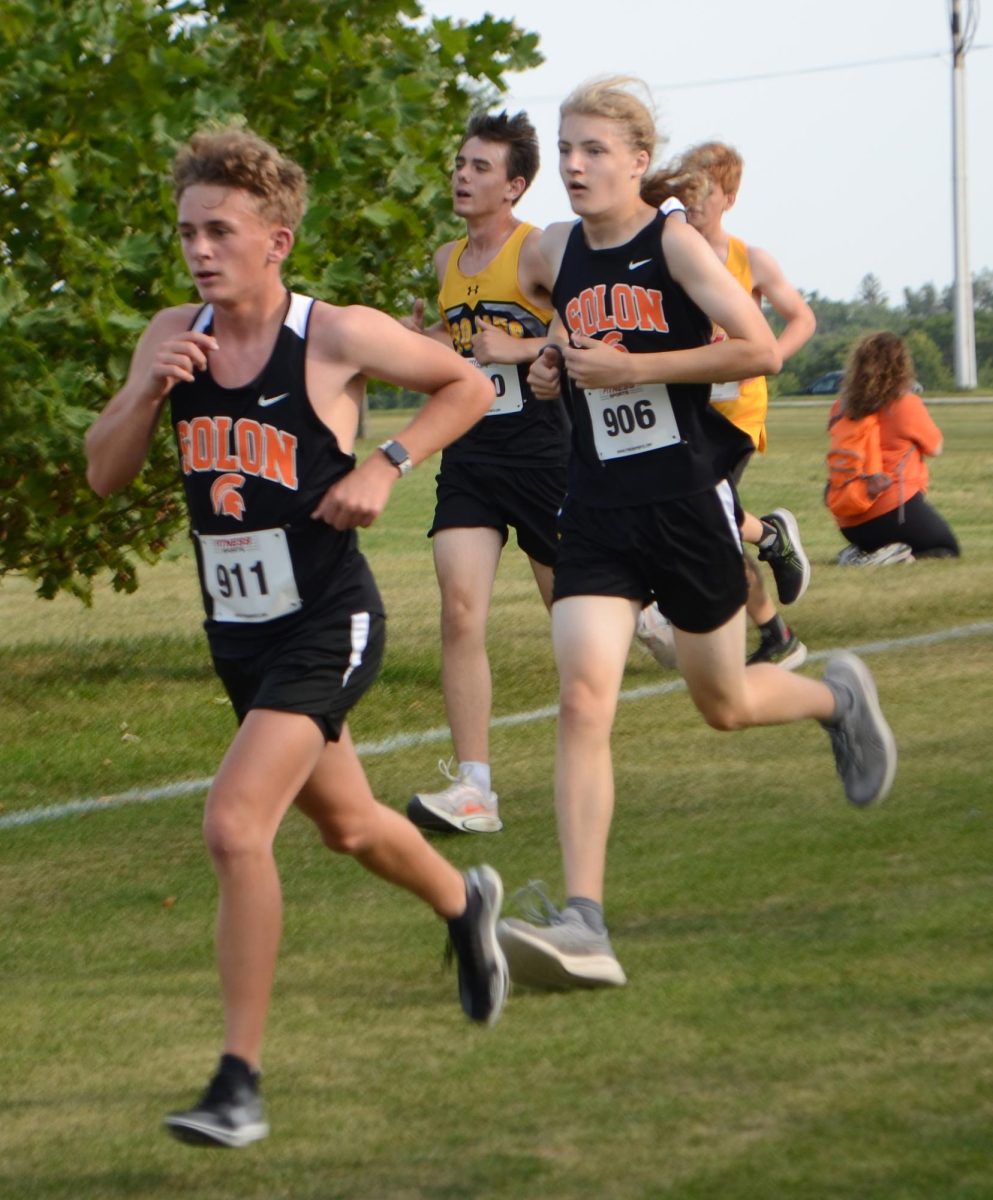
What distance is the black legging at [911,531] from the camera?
1452 centimetres

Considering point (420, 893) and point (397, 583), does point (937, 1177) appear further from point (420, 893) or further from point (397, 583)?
point (397, 583)

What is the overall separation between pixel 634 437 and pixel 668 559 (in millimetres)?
344

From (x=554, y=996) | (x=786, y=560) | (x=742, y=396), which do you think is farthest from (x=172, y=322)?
(x=786, y=560)

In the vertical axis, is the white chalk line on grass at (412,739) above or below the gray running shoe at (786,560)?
below

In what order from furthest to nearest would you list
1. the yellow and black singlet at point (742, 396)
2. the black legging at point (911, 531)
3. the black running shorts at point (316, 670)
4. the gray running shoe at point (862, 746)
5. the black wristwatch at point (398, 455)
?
the black legging at point (911, 531) → the yellow and black singlet at point (742, 396) → the gray running shoe at point (862, 746) → the black wristwatch at point (398, 455) → the black running shorts at point (316, 670)

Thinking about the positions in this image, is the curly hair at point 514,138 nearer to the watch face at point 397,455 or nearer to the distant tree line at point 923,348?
the watch face at point 397,455

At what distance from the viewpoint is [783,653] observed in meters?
9.56

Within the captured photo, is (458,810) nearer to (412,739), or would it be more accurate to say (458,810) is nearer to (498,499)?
(498,499)

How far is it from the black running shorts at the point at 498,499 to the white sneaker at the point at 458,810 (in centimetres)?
91

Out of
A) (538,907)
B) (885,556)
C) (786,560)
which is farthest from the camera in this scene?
(885,556)

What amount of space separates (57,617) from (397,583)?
2505 millimetres

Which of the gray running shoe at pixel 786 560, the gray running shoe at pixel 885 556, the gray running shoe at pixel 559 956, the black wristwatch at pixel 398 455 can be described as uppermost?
the black wristwatch at pixel 398 455

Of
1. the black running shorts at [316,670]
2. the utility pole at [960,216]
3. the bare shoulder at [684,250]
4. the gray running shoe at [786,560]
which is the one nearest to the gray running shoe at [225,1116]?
the black running shorts at [316,670]

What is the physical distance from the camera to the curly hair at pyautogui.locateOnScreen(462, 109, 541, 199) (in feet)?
24.4
